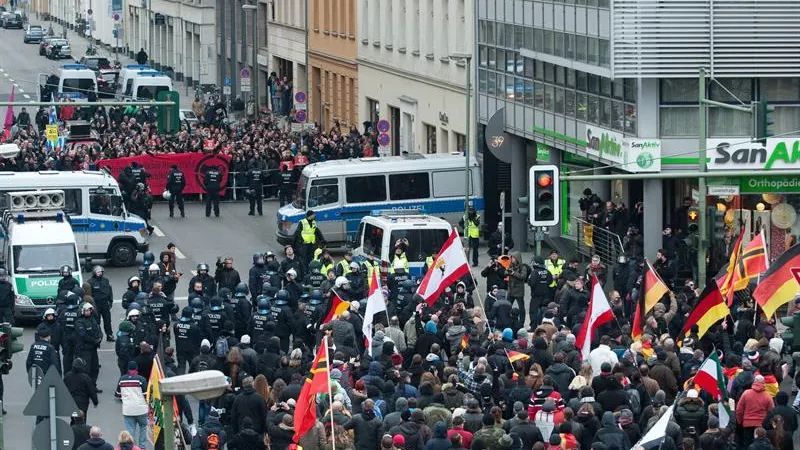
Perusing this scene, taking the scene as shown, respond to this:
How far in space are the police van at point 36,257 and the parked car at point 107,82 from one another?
4369 centimetres

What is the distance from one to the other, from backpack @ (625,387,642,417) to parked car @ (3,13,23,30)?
124 meters

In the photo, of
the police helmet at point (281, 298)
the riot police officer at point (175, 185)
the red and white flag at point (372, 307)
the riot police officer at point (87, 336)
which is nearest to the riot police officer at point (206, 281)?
the police helmet at point (281, 298)

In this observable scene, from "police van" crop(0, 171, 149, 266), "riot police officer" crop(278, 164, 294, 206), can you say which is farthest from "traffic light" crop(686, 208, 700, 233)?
"riot police officer" crop(278, 164, 294, 206)

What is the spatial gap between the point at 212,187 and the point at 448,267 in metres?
20.2

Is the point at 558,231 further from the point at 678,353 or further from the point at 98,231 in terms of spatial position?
the point at 678,353

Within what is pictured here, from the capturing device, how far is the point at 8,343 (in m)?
22.6

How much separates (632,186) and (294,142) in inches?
684

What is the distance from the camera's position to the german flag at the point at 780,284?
27.0 m

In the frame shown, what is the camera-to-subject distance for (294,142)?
58.8 meters

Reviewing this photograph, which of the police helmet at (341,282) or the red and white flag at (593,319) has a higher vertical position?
the red and white flag at (593,319)

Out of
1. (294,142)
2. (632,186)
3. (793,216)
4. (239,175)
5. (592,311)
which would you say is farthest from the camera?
(294,142)

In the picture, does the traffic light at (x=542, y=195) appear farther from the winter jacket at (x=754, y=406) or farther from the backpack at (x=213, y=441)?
the backpack at (x=213, y=441)

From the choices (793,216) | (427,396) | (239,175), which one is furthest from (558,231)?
(427,396)

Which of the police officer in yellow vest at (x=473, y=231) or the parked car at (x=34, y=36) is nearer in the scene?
the police officer in yellow vest at (x=473, y=231)
